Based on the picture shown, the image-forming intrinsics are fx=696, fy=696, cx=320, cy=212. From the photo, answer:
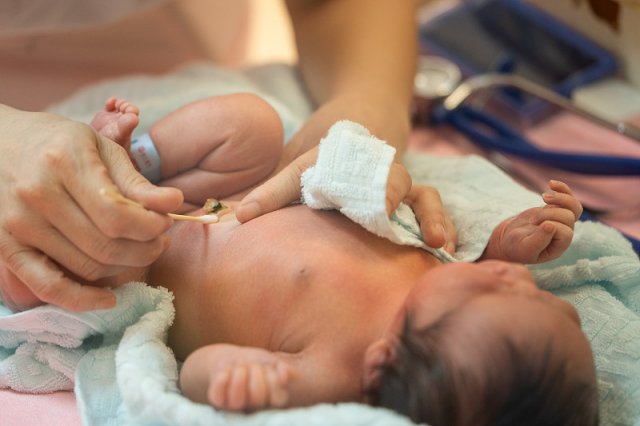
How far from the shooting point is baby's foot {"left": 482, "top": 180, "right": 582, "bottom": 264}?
0.89m

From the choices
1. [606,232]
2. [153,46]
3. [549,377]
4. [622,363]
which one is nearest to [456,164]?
[606,232]

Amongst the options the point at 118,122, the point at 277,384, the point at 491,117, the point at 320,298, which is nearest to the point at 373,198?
the point at 320,298

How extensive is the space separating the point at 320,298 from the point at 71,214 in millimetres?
304

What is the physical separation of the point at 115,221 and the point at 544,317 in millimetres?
473

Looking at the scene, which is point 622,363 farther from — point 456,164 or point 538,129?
point 538,129

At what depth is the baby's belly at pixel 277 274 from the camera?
0.85 metres

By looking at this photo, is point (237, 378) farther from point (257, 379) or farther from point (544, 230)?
point (544, 230)

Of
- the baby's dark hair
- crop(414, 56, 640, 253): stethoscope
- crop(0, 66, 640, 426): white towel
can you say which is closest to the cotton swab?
crop(0, 66, 640, 426): white towel

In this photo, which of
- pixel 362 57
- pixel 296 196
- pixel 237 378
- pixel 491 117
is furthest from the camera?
pixel 491 117

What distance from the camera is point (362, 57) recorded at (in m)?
1.29

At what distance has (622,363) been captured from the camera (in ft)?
2.94

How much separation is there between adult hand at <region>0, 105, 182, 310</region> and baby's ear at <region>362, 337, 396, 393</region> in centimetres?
27

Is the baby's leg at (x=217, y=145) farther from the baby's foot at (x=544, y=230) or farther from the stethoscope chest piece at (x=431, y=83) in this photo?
the stethoscope chest piece at (x=431, y=83)

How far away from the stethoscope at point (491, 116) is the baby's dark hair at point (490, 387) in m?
0.61
